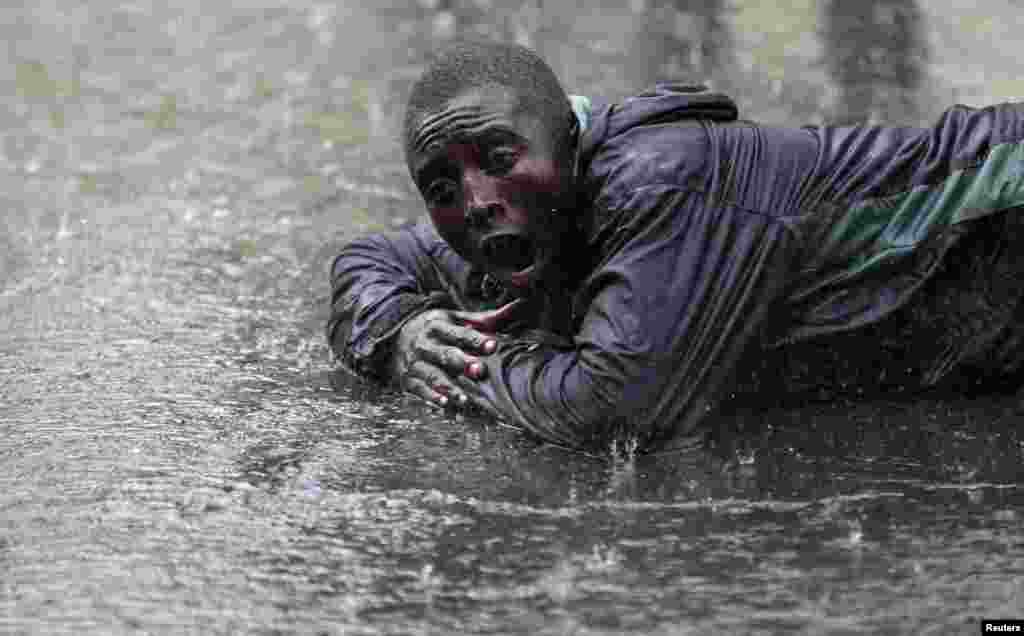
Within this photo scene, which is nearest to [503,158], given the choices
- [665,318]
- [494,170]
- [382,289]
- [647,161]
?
[494,170]

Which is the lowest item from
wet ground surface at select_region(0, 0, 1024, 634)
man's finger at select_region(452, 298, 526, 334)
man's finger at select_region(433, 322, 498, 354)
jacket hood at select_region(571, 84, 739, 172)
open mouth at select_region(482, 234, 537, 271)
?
wet ground surface at select_region(0, 0, 1024, 634)

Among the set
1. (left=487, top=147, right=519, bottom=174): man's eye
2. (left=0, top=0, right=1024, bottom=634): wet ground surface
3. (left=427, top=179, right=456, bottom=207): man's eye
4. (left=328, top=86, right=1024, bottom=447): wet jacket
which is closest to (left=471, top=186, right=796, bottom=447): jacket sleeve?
(left=328, top=86, right=1024, bottom=447): wet jacket

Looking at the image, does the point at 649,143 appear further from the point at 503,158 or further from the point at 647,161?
the point at 503,158

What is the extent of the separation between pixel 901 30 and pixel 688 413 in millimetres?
5992

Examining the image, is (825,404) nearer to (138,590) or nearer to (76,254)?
(138,590)

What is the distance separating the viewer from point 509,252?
436 cm

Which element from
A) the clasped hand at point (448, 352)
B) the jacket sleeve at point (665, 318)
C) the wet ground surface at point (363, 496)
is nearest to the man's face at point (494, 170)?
the jacket sleeve at point (665, 318)

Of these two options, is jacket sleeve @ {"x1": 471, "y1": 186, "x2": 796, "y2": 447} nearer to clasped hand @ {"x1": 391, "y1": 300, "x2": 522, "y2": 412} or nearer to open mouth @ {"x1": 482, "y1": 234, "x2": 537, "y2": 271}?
open mouth @ {"x1": 482, "y1": 234, "x2": 537, "y2": 271}

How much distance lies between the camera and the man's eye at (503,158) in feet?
13.9

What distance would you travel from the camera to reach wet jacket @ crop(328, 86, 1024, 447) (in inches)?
163

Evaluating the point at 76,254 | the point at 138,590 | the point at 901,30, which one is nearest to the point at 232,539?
the point at 138,590

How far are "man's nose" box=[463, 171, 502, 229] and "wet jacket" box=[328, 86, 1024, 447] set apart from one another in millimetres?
244

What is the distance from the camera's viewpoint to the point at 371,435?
15.0 ft

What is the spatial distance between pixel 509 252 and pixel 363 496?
2.61ft
